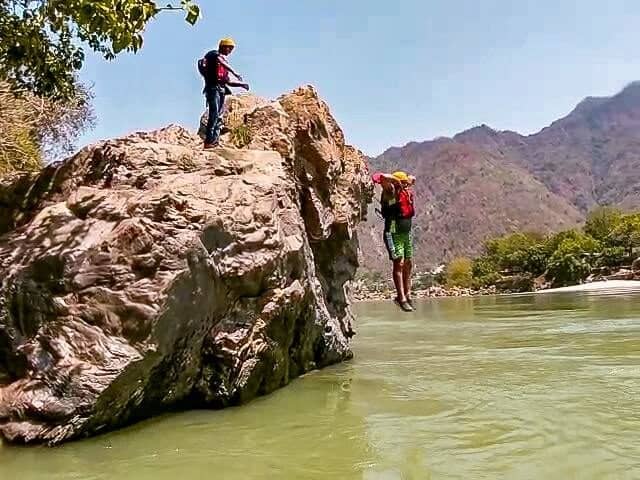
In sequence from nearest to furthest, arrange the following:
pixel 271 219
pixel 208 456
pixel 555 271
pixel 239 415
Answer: pixel 208 456 → pixel 239 415 → pixel 271 219 → pixel 555 271

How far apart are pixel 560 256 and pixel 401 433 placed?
75.5 meters

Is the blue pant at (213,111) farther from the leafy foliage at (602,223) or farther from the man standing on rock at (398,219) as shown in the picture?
the leafy foliage at (602,223)

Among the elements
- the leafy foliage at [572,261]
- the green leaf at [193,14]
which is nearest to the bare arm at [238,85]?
the green leaf at [193,14]

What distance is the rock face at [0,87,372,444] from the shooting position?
7188mm

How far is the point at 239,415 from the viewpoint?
28.4ft

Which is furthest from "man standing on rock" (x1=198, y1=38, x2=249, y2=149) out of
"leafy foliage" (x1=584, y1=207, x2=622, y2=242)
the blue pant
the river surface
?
"leafy foliage" (x1=584, y1=207, x2=622, y2=242)

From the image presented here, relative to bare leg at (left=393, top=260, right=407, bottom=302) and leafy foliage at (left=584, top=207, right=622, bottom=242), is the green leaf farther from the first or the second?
leafy foliage at (left=584, top=207, right=622, bottom=242)

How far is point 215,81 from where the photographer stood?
11.5 metres

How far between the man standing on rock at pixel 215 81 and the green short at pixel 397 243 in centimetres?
361

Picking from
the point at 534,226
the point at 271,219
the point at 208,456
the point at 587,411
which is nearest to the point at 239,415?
the point at 208,456

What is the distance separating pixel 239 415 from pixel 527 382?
187 inches

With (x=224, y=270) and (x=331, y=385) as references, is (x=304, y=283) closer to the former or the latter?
(x=331, y=385)

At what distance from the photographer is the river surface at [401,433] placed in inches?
235

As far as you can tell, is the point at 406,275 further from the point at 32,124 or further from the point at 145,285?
the point at 32,124
